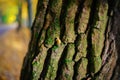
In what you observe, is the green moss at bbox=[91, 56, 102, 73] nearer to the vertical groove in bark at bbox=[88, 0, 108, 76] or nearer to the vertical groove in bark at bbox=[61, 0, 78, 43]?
the vertical groove in bark at bbox=[88, 0, 108, 76]

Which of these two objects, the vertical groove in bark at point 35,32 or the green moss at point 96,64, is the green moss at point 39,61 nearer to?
the vertical groove in bark at point 35,32

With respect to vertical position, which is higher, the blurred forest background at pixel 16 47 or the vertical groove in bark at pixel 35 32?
the vertical groove in bark at pixel 35 32

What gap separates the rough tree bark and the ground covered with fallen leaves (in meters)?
4.15

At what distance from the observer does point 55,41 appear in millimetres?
3094

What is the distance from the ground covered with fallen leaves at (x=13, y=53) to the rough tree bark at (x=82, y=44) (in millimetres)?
4152

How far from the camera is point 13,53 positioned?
12.1 m

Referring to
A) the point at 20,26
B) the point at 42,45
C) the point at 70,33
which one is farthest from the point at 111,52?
the point at 20,26

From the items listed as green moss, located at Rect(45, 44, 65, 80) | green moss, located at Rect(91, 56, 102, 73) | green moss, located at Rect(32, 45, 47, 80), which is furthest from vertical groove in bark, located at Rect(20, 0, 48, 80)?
green moss, located at Rect(91, 56, 102, 73)

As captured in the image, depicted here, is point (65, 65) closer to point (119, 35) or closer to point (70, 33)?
point (70, 33)

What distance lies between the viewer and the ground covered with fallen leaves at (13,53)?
7967 mm

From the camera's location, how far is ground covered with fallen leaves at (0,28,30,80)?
7.97 metres

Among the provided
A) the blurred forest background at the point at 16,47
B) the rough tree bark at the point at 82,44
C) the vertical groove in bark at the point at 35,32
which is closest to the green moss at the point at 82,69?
the rough tree bark at the point at 82,44

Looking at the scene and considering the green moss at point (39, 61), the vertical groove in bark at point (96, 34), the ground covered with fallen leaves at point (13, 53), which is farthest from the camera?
the ground covered with fallen leaves at point (13, 53)

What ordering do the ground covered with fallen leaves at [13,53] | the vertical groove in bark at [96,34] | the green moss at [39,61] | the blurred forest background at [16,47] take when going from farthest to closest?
the blurred forest background at [16,47]
the ground covered with fallen leaves at [13,53]
the green moss at [39,61]
the vertical groove in bark at [96,34]
